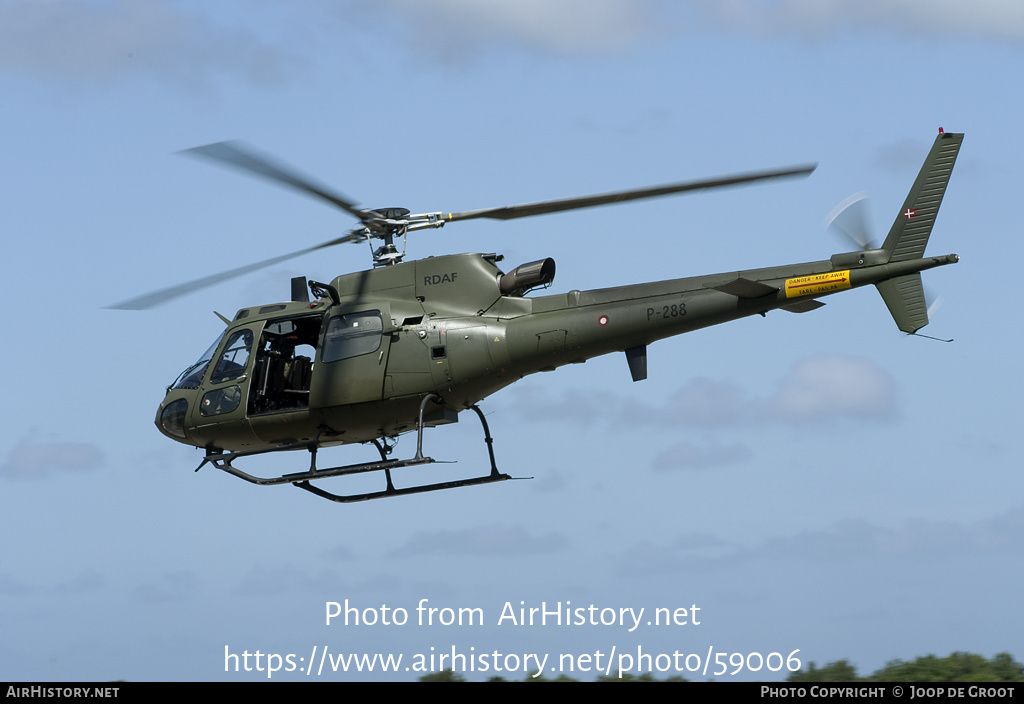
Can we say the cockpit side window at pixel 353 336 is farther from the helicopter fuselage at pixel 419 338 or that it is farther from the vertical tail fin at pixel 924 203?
the vertical tail fin at pixel 924 203

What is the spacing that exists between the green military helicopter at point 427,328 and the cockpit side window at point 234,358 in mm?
26

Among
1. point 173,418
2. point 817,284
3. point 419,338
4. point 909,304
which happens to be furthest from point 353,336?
point 909,304

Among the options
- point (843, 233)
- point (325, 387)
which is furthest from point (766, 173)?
point (325, 387)

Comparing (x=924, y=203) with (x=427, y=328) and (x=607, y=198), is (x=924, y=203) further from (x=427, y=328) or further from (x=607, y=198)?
(x=427, y=328)

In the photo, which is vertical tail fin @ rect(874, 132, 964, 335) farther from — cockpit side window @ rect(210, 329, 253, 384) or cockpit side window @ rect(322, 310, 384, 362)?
cockpit side window @ rect(210, 329, 253, 384)

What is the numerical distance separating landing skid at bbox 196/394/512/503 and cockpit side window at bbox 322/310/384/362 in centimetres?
139

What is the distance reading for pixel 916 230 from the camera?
66.7 ft

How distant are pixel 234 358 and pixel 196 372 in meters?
1.01

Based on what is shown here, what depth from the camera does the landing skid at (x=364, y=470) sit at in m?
21.8

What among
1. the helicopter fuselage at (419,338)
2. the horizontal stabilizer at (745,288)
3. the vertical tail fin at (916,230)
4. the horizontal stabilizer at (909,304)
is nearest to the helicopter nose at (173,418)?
the helicopter fuselage at (419,338)
